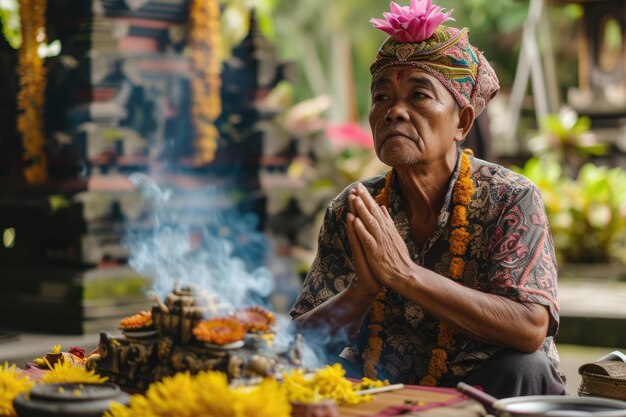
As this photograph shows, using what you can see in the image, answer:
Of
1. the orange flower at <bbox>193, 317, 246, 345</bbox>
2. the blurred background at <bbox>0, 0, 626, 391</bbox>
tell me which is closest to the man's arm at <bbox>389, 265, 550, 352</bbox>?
the orange flower at <bbox>193, 317, 246, 345</bbox>

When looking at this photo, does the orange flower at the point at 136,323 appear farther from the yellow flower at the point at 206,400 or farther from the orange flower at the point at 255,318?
the yellow flower at the point at 206,400

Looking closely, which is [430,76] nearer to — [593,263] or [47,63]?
[47,63]

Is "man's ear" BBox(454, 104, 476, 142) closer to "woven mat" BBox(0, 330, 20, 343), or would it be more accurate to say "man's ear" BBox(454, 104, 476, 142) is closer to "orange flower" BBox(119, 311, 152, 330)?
"orange flower" BBox(119, 311, 152, 330)

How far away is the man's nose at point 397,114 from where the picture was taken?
3.56 metres

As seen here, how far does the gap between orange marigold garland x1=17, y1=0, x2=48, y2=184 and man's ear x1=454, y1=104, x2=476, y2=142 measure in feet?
17.7

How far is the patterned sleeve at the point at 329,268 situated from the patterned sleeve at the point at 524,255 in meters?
0.55

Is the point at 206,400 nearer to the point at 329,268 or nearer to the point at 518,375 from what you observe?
the point at 518,375

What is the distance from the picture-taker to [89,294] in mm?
7887

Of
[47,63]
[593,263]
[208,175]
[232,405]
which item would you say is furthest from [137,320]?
[593,263]

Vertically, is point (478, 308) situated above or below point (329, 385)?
above

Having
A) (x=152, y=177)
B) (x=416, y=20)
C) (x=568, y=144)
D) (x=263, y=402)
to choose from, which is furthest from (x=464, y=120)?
(x=568, y=144)

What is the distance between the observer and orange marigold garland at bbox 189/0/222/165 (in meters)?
9.09

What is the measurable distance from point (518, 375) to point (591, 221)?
8322 millimetres

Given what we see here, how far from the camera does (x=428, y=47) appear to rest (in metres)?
3.60
